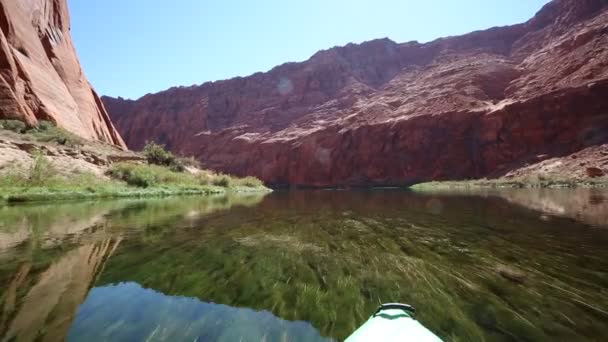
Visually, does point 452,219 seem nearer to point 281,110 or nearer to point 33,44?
point 33,44

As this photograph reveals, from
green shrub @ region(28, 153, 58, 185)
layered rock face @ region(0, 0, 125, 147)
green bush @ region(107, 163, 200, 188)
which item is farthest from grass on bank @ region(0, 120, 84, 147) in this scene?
green bush @ region(107, 163, 200, 188)

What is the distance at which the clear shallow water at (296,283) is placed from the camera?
3.45m

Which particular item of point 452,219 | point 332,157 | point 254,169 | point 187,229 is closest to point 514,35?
point 332,157

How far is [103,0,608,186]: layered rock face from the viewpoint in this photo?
5394 centimetres

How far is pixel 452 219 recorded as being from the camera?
1194cm

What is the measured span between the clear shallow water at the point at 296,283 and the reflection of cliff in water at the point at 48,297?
0.06 ft

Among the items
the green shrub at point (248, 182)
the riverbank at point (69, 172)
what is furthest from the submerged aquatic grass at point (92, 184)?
the green shrub at point (248, 182)

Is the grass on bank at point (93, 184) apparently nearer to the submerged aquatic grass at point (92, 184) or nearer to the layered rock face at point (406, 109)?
the submerged aquatic grass at point (92, 184)

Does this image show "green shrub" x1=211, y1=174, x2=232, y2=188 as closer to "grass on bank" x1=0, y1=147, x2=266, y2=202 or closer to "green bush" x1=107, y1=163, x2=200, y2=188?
"grass on bank" x1=0, y1=147, x2=266, y2=202

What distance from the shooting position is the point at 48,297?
420 cm

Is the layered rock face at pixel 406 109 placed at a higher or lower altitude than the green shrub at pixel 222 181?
higher

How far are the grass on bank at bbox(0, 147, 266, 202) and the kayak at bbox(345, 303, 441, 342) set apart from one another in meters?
21.7

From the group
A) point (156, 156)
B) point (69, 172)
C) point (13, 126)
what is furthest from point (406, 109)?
point (13, 126)

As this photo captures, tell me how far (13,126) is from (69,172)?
6.36 m
